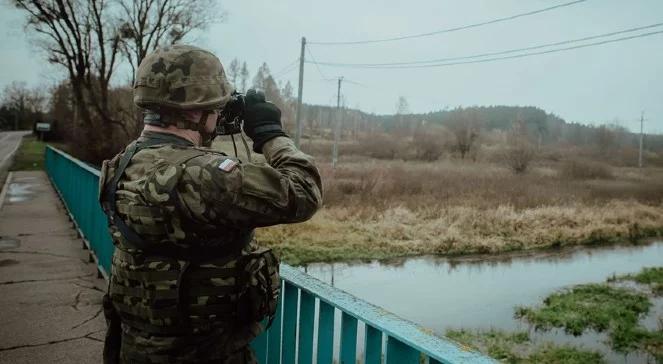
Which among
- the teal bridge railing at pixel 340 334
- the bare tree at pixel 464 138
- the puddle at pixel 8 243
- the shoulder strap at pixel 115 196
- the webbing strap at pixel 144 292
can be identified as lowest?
the puddle at pixel 8 243

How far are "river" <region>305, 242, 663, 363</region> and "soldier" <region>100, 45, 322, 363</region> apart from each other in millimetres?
6360

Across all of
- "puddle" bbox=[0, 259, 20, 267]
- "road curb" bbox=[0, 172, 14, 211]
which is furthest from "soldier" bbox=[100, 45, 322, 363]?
"road curb" bbox=[0, 172, 14, 211]

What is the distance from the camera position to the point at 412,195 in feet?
72.3

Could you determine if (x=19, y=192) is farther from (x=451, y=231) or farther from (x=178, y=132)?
(x=178, y=132)

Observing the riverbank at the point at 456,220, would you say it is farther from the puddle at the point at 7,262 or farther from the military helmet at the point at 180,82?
the military helmet at the point at 180,82

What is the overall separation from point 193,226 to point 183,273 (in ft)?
0.49

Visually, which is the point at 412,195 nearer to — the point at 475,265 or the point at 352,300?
the point at 475,265

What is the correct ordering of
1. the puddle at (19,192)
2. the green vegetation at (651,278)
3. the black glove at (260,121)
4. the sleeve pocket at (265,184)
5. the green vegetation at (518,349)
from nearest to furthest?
the sleeve pocket at (265,184), the black glove at (260,121), the green vegetation at (518,349), the green vegetation at (651,278), the puddle at (19,192)

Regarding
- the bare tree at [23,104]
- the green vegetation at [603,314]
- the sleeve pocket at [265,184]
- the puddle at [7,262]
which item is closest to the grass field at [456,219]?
the green vegetation at [603,314]

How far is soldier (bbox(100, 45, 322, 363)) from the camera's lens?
1528mm

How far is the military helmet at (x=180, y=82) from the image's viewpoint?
170 centimetres

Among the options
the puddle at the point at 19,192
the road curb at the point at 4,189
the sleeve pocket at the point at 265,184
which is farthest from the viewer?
the puddle at the point at 19,192

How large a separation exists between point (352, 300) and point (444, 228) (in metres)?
14.2

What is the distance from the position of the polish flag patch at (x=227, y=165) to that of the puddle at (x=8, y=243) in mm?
6514
